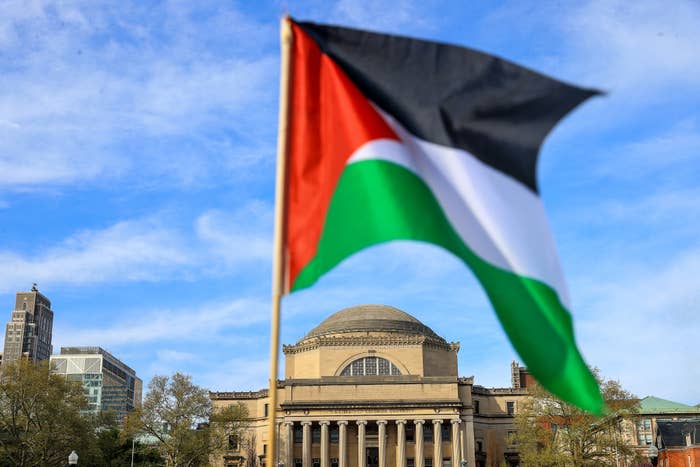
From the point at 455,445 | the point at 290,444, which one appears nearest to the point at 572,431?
the point at 455,445

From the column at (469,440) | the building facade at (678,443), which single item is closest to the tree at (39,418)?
the column at (469,440)

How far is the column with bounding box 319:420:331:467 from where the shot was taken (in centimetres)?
9444

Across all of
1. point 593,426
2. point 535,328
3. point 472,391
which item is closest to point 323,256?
point 535,328

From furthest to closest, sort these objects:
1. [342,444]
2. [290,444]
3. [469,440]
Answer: [290,444], [469,440], [342,444]

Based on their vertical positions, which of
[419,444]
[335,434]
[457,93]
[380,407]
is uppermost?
[380,407]

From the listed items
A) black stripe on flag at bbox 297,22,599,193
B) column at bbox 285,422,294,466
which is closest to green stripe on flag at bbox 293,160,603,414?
black stripe on flag at bbox 297,22,599,193

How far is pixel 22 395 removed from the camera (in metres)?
73.9

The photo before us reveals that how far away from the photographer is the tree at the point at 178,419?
81688 millimetres

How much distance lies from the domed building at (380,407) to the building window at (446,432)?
0.12 meters

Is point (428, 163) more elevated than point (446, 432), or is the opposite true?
point (428, 163)

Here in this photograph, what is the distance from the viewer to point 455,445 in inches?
3703

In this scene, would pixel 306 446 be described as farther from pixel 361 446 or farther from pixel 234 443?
pixel 234 443

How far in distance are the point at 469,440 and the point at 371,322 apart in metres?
19.3

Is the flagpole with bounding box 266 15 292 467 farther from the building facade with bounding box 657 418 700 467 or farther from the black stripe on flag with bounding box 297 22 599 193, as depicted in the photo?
the building facade with bounding box 657 418 700 467
